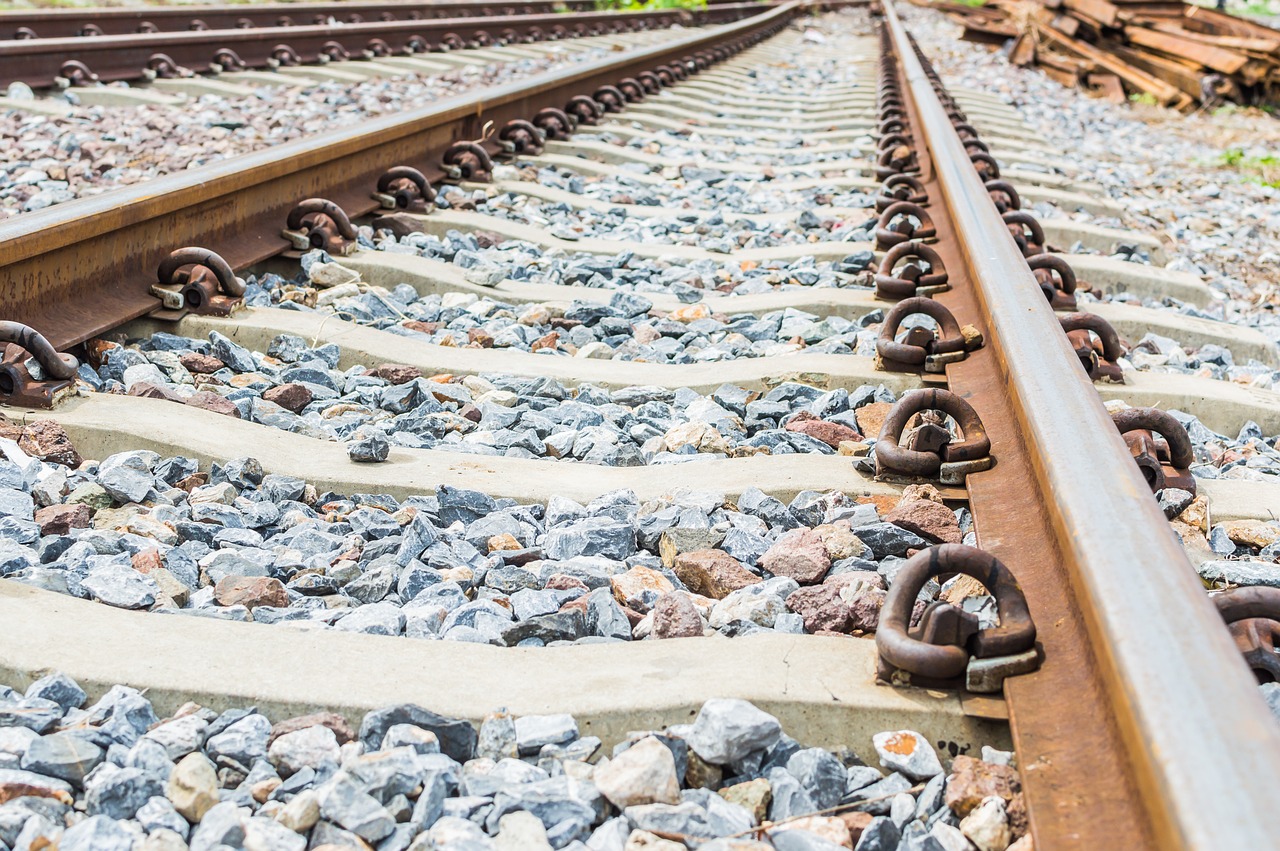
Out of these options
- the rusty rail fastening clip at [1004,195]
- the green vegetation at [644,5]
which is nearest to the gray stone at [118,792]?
the rusty rail fastening clip at [1004,195]

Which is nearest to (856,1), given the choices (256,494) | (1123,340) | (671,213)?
(671,213)

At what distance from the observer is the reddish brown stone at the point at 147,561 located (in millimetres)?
1931

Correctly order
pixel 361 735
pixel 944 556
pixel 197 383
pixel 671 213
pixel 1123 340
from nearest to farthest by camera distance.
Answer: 1. pixel 361 735
2. pixel 944 556
3. pixel 197 383
4. pixel 1123 340
5. pixel 671 213

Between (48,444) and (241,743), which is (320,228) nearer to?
(48,444)

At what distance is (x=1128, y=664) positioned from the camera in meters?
1.24

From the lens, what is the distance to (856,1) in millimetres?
22109

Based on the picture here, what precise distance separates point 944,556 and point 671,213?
11.5 ft

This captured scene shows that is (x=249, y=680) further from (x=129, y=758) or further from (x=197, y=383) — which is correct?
(x=197, y=383)

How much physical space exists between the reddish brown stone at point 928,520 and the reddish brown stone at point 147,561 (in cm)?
121

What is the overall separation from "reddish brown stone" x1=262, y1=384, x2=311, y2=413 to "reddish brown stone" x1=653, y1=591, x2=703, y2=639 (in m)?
1.22

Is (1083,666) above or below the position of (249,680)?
above

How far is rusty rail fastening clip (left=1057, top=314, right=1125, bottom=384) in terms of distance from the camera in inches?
112

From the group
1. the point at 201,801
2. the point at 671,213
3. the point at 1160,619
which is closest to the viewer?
the point at 1160,619

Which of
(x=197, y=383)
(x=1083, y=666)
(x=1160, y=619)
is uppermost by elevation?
(x=1160, y=619)
